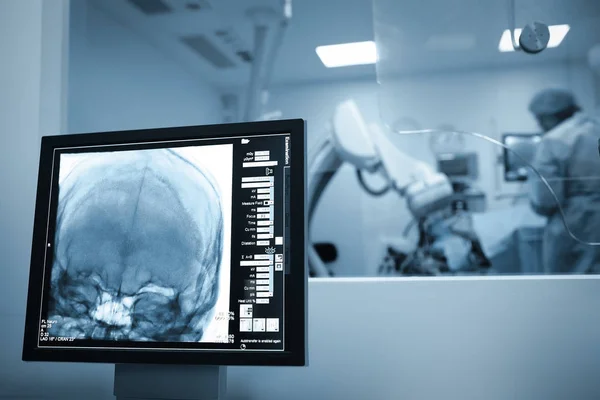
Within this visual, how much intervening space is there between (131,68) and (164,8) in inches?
7.0

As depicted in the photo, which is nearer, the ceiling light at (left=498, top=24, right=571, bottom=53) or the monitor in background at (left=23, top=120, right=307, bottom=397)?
the monitor in background at (left=23, top=120, right=307, bottom=397)

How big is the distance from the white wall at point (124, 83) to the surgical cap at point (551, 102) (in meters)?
0.75

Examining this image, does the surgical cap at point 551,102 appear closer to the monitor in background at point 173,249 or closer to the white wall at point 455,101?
the white wall at point 455,101

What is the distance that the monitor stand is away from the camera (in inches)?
25.9

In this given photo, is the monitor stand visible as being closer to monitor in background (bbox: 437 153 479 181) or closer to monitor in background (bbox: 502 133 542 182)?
monitor in background (bbox: 502 133 542 182)

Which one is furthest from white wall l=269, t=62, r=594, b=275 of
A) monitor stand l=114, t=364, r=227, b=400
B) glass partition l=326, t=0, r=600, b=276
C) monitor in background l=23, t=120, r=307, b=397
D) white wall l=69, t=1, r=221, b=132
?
monitor stand l=114, t=364, r=227, b=400

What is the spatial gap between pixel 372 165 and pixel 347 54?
386 mm

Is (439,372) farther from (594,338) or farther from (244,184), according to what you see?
(244,184)

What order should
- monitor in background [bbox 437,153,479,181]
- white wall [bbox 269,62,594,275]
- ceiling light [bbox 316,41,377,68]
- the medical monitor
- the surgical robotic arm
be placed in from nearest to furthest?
the medical monitor → white wall [bbox 269,62,594,275] → ceiling light [bbox 316,41,377,68] → the surgical robotic arm → monitor in background [bbox 437,153,479,181]

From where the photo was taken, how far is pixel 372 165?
144cm

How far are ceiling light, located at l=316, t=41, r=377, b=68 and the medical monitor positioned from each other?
0.54 metres

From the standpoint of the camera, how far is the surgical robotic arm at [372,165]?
1.28 metres

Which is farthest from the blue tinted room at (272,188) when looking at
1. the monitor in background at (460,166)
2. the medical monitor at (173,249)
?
the monitor in background at (460,166)

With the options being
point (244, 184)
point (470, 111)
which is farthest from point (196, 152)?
point (470, 111)
